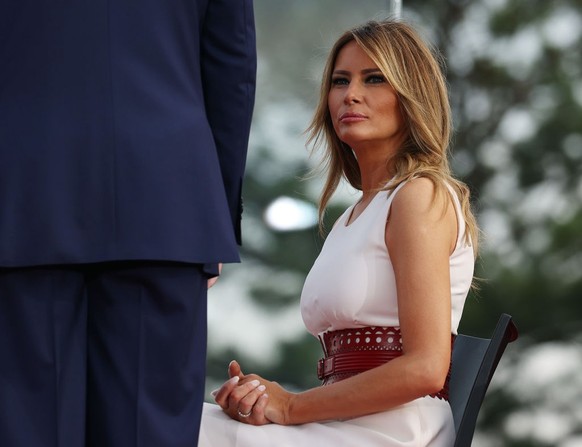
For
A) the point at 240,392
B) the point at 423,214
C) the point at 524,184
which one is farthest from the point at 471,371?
the point at 524,184

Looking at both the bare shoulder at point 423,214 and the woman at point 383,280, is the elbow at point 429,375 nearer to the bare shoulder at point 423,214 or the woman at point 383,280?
the woman at point 383,280

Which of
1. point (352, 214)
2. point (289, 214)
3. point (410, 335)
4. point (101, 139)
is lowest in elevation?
point (289, 214)

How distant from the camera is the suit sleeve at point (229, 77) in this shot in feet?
5.43

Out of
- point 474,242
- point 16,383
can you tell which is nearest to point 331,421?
point 474,242

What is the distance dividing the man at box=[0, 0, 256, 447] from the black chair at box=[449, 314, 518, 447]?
0.42 metres

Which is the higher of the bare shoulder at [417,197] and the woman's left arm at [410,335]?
the bare shoulder at [417,197]

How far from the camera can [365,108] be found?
79.7 inches

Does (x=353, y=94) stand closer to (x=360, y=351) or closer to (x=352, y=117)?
(x=352, y=117)

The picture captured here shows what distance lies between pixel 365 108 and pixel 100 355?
714mm

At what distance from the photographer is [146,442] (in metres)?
1.54

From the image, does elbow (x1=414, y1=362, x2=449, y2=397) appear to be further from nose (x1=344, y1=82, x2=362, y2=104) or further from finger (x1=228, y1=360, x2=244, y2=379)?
nose (x1=344, y1=82, x2=362, y2=104)

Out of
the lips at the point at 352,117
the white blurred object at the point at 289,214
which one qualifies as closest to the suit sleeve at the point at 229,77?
the lips at the point at 352,117

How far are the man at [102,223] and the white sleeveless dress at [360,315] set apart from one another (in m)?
0.20

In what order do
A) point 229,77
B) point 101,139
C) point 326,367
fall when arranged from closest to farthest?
1. point 101,139
2. point 229,77
3. point 326,367
